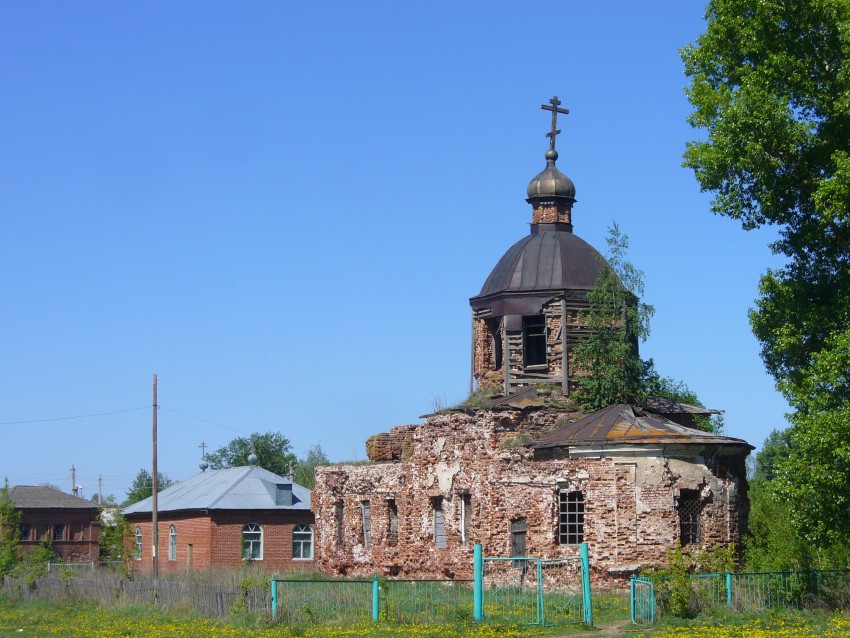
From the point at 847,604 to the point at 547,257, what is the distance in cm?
1427

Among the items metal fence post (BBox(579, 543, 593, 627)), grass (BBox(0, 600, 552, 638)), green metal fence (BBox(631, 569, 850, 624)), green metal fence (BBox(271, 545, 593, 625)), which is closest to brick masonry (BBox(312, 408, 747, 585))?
green metal fence (BBox(271, 545, 593, 625))

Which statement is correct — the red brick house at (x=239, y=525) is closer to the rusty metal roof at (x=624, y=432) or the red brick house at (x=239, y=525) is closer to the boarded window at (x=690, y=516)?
the rusty metal roof at (x=624, y=432)

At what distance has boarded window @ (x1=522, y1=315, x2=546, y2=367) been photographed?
1236 inches

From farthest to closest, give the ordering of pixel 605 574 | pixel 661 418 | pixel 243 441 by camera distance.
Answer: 1. pixel 243 441
2. pixel 661 418
3. pixel 605 574

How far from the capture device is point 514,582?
1028 inches

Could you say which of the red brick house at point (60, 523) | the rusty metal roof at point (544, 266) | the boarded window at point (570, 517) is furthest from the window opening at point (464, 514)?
the red brick house at point (60, 523)

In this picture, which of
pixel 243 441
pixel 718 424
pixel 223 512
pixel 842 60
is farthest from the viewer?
pixel 243 441

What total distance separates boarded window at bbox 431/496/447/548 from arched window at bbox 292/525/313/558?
51.6 feet

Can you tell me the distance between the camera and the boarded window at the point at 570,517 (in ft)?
85.6

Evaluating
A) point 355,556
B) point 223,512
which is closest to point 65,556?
point 223,512

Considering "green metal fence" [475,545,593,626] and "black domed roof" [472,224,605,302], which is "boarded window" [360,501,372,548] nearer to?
"green metal fence" [475,545,593,626]

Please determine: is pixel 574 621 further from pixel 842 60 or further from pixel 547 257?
pixel 547 257

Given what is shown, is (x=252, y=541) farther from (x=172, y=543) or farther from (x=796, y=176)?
(x=796, y=176)

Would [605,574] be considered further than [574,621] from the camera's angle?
Yes
